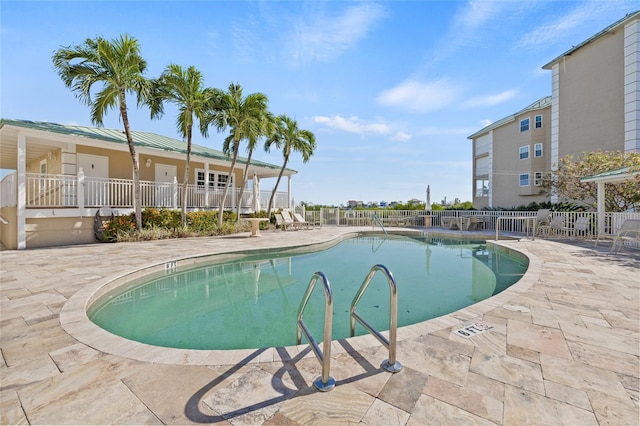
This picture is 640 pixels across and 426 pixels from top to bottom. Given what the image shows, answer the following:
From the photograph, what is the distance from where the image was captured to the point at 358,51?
959 cm

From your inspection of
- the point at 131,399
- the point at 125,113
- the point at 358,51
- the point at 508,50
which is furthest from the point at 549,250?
the point at 125,113

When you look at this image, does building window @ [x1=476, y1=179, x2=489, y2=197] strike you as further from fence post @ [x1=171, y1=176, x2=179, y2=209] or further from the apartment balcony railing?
fence post @ [x1=171, y1=176, x2=179, y2=209]

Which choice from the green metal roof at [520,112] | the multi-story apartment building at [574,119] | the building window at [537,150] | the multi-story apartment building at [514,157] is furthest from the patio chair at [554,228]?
the green metal roof at [520,112]

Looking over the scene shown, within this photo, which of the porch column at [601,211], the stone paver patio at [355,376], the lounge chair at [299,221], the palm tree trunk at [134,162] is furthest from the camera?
the lounge chair at [299,221]

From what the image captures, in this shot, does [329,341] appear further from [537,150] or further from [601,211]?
[537,150]

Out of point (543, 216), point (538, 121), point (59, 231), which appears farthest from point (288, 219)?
point (538, 121)

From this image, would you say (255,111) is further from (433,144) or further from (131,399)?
(433,144)

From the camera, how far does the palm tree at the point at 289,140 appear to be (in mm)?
15375

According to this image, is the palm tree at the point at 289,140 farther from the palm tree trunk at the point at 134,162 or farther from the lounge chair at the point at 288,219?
the palm tree trunk at the point at 134,162

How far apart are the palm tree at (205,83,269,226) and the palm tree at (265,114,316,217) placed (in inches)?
114

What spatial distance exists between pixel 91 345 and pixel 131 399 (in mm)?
1168

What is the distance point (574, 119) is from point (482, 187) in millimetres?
9182

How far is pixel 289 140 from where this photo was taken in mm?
15609

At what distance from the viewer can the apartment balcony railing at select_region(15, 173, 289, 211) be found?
947 centimetres
